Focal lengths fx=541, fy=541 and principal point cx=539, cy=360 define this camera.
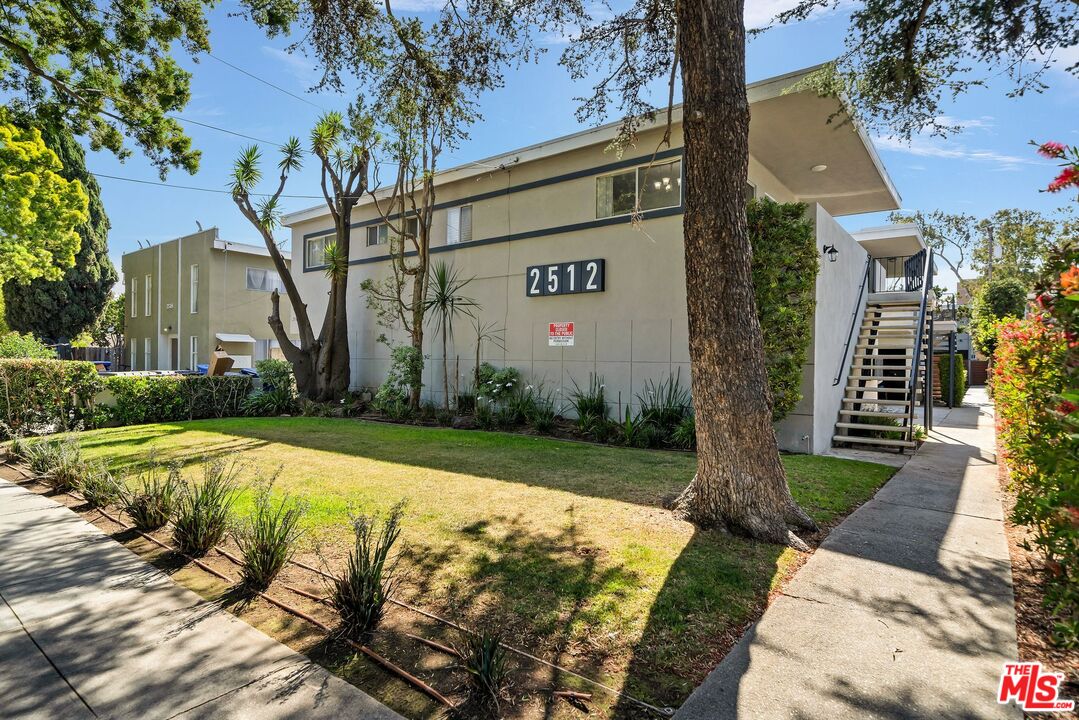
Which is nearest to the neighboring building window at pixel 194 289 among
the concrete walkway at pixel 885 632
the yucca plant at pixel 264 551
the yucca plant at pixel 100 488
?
the yucca plant at pixel 100 488

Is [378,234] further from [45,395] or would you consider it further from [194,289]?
[194,289]

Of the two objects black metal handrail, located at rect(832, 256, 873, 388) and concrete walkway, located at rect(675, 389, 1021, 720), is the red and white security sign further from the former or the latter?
concrete walkway, located at rect(675, 389, 1021, 720)

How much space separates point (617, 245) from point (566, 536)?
6.74m

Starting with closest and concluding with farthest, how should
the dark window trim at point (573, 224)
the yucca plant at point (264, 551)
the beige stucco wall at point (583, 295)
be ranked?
the yucca plant at point (264, 551)
the beige stucco wall at point (583, 295)
the dark window trim at point (573, 224)

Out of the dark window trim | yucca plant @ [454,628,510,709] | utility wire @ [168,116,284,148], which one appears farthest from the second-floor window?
yucca plant @ [454,628,510,709]

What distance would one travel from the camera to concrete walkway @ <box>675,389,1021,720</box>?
220 cm

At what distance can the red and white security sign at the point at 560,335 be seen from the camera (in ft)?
34.5

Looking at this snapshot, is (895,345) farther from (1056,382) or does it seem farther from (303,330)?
(303,330)

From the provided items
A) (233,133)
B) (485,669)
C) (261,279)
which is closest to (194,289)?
(261,279)

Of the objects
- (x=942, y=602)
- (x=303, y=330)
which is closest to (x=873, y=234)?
(x=942, y=602)

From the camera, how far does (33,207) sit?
1389 centimetres

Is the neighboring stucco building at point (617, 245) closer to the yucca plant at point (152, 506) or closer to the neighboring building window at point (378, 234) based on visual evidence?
the neighboring building window at point (378, 234)

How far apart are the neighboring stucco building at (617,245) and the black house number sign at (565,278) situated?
0.09 feet

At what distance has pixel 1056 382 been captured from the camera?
2.83m
